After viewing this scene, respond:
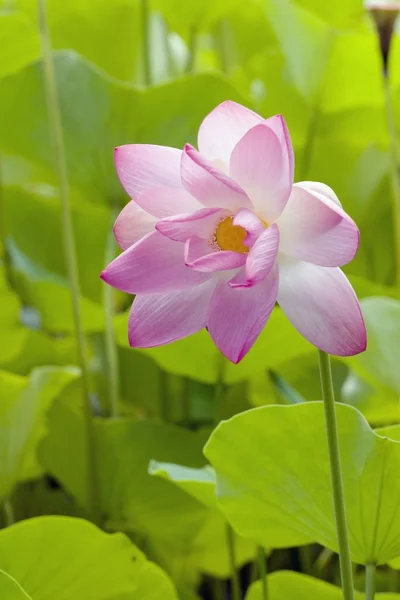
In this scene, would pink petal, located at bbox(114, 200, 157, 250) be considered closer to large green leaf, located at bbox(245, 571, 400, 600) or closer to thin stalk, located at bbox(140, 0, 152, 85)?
large green leaf, located at bbox(245, 571, 400, 600)

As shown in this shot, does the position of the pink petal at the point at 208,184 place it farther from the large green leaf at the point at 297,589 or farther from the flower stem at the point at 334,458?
the large green leaf at the point at 297,589

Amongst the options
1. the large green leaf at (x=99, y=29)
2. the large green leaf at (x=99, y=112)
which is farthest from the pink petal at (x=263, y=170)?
the large green leaf at (x=99, y=29)

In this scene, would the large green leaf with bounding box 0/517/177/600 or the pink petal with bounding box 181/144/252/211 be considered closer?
the pink petal with bounding box 181/144/252/211

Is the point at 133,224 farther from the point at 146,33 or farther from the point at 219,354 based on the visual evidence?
the point at 146,33

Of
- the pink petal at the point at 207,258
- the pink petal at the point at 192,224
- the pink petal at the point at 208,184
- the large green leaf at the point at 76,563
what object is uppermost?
the pink petal at the point at 208,184

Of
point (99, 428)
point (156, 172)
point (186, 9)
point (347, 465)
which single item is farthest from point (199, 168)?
point (186, 9)

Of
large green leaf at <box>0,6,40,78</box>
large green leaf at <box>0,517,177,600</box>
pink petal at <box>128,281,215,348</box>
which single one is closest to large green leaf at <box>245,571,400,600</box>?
large green leaf at <box>0,517,177,600</box>

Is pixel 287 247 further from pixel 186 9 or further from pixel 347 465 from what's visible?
pixel 186 9

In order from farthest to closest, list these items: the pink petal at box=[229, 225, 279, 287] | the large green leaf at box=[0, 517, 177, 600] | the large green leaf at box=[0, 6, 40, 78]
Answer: the large green leaf at box=[0, 6, 40, 78], the large green leaf at box=[0, 517, 177, 600], the pink petal at box=[229, 225, 279, 287]
